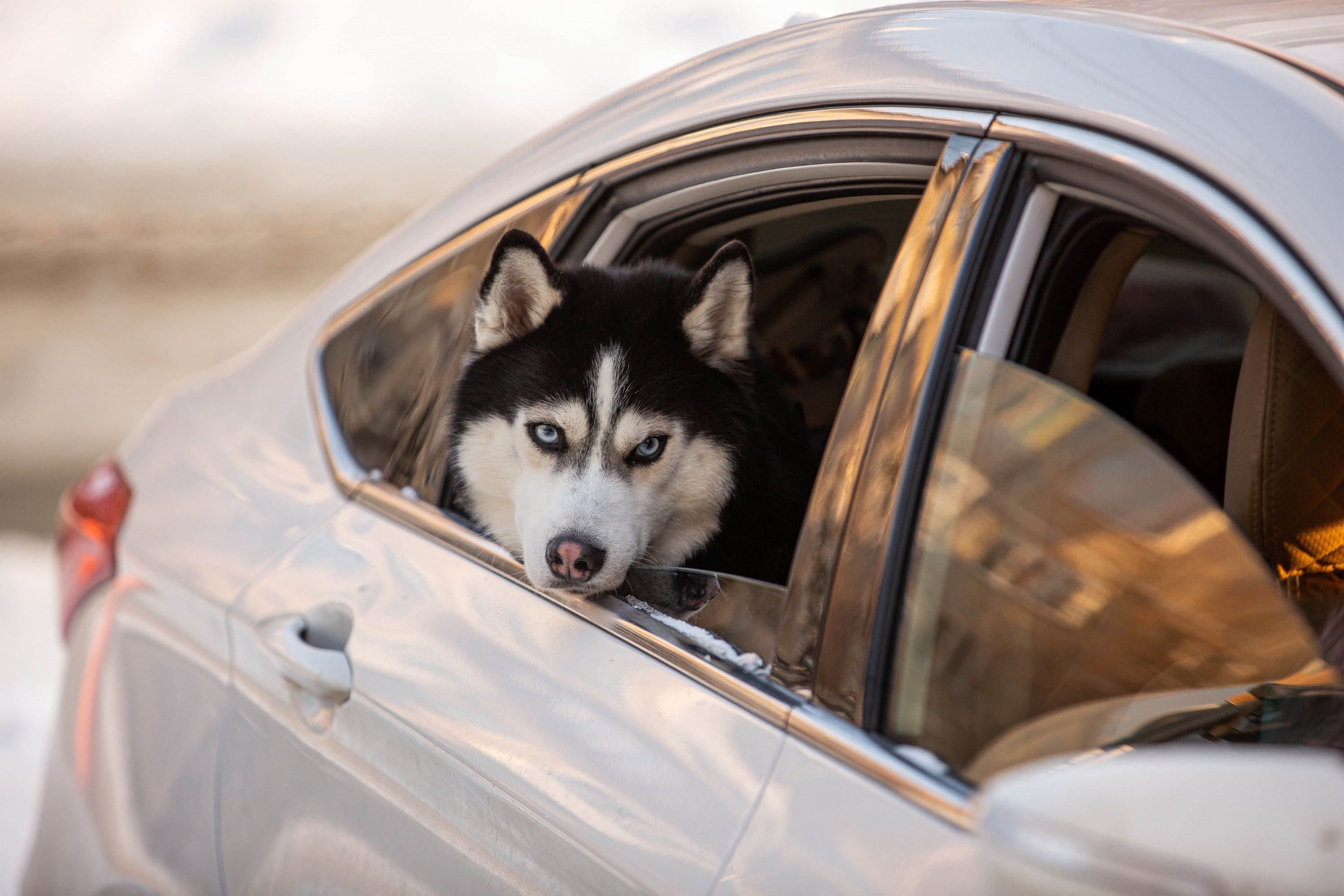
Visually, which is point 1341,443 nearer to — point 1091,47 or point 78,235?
point 1091,47

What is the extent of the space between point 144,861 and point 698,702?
3.92 ft

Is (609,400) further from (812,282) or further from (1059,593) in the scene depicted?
(1059,593)

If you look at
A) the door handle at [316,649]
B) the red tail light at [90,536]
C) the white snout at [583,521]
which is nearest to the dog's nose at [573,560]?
the white snout at [583,521]

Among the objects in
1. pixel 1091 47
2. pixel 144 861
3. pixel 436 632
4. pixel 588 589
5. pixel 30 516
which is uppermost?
pixel 1091 47

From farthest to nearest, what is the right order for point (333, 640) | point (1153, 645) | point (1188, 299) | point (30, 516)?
1. point (30, 516)
2. point (1188, 299)
3. point (333, 640)
4. point (1153, 645)

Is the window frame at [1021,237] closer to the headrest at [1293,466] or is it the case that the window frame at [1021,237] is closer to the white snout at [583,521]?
the headrest at [1293,466]

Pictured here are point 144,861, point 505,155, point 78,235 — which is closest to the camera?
point 144,861

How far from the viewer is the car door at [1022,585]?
103 centimetres

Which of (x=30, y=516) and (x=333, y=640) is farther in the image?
(x=30, y=516)

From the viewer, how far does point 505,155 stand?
6.33 ft

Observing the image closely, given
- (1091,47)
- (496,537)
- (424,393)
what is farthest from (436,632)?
(1091,47)

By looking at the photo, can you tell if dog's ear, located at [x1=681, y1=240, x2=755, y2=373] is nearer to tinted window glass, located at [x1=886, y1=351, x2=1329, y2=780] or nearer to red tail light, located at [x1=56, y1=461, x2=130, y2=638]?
tinted window glass, located at [x1=886, y1=351, x2=1329, y2=780]

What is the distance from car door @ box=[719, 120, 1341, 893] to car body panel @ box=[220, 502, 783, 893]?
0.10m

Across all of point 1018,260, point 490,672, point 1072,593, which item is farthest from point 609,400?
point 1072,593
